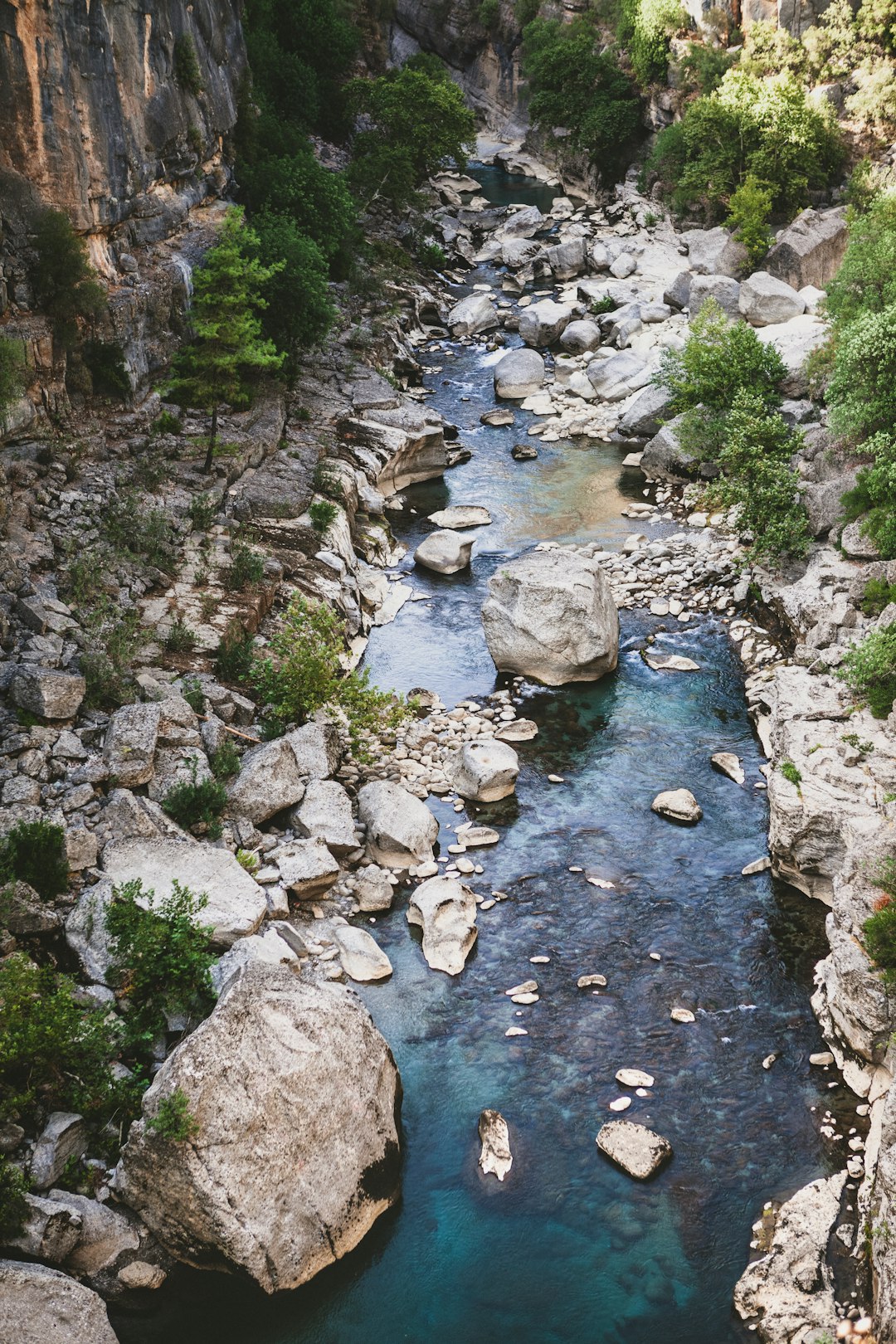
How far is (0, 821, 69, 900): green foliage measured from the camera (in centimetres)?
1335

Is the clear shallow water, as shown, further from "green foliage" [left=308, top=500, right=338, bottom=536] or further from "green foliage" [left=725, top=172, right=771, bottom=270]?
"green foliage" [left=725, top=172, right=771, bottom=270]

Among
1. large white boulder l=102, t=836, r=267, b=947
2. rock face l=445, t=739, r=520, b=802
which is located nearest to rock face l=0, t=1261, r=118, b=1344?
large white boulder l=102, t=836, r=267, b=947

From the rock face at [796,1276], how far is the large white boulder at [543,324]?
111ft

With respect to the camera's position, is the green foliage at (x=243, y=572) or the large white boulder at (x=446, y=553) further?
the large white boulder at (x=446, y=553)

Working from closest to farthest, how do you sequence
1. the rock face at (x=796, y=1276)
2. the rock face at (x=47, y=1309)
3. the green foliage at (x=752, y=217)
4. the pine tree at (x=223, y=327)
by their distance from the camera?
the rock face at (x=47, y=1309)
the rock face at (x=796, y=1276)
the pine tree at (x=223, y=327)
the green foliage at (x=752, y=217)

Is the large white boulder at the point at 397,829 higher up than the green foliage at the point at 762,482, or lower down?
lower down

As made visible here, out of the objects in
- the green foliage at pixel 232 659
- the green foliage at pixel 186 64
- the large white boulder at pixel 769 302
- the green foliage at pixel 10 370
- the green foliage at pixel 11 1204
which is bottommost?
the green foliage at pixel 232 659

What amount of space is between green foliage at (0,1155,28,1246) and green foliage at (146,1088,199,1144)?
4.22 feet

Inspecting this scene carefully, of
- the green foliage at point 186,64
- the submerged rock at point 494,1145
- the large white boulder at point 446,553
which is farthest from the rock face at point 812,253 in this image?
the submerged rock at point 494,1145

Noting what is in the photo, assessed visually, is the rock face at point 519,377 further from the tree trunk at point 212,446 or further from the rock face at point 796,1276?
A: the rock face at point 796,1276

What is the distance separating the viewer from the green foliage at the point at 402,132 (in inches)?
1777

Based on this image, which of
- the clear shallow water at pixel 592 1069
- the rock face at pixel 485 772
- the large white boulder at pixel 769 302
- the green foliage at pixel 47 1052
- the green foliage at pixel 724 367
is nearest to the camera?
the clear shallow water at pixel 592 1069

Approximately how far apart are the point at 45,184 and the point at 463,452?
13800 millimetres

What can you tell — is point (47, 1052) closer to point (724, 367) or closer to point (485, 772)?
point (485, 772)
